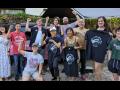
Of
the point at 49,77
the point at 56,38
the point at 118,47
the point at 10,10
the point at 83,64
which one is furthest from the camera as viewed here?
the point at 10,10

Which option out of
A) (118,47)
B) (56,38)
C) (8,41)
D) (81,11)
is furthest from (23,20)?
(118,47)

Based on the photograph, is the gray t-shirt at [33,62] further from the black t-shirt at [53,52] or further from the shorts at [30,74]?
the black t-shirt at [53,52]

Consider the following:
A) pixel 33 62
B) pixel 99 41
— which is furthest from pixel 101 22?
pixel 33 62

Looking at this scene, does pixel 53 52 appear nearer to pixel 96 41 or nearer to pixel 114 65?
pixel 96 41

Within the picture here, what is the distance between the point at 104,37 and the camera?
8.67ft

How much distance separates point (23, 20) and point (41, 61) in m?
6.50

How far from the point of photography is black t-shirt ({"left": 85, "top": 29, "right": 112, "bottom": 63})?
2.64 metres

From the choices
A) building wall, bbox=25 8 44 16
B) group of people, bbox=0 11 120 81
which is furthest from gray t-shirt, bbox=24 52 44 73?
building wall, bbox=25 8 44 16

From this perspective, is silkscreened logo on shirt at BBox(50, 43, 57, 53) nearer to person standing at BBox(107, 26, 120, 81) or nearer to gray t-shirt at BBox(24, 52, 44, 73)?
gray t-shirt at BBox(24, 52, 44, 73)

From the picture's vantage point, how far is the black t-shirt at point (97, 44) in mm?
2641

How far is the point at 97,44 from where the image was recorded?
2.69m

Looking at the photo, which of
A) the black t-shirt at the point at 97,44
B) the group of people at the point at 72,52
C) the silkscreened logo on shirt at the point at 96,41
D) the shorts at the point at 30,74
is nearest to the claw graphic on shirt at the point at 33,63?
the group of people at the point at 72,52

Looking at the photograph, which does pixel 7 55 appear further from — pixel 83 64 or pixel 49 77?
pixel 83 64

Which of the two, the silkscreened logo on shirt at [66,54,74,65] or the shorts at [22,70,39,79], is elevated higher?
the silkscreened logo on shirt at [66,54,74,65]
